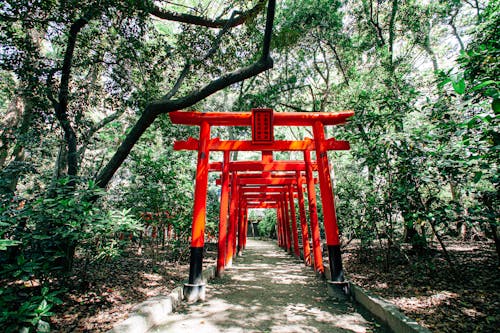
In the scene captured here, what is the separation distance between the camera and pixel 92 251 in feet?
13.4

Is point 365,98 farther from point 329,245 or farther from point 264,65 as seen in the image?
point 329,245

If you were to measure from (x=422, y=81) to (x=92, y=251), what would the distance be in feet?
26.8

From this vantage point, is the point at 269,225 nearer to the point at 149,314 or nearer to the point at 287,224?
the point at 287,224

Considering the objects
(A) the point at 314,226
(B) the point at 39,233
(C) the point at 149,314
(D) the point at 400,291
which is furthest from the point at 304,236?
(B) the point at 39,233

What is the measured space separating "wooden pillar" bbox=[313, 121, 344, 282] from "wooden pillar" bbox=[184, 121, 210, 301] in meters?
2.50

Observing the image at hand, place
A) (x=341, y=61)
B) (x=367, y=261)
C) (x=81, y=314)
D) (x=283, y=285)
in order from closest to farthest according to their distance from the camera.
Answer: (x=81, y=314)
(x=283, y=285)
(x=367, y=261)
(x=341, y=61)

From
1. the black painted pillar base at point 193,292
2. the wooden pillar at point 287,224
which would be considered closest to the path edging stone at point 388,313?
the black painted pillar base at point 193,292

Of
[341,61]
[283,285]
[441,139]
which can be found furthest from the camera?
[341,61]

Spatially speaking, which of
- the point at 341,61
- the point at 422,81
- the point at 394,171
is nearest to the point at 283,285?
the point at 394,171

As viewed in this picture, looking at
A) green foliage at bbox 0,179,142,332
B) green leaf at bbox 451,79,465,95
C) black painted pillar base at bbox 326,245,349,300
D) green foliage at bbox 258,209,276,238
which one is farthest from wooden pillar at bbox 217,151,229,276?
green foliage at bbox 258,209,276,238

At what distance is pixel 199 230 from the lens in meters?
5.13

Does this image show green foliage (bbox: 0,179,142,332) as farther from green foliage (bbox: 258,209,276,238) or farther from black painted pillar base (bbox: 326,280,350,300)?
green foliage (bbox: 258,209,276,238)

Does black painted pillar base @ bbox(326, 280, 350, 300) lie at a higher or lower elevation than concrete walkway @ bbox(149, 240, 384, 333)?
higher

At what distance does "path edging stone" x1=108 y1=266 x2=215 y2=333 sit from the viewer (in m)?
2.94
